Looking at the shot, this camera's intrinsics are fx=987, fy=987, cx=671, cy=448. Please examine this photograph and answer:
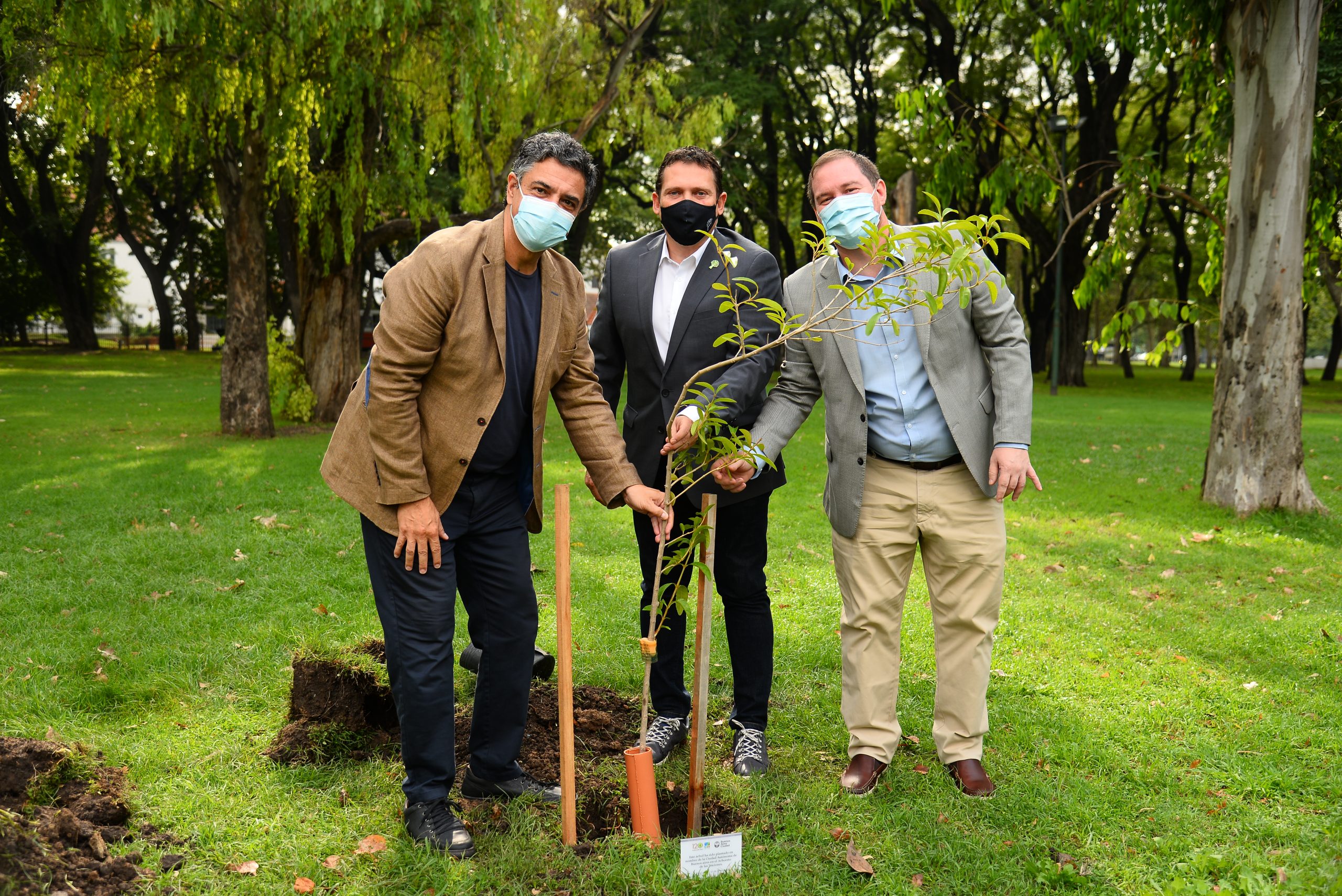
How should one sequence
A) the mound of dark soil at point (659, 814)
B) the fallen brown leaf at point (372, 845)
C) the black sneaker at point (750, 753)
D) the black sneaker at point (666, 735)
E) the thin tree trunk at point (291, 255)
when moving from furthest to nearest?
the thin tree trunk at point (291, 255) < the black sneaker at point (666, 735) < the black sneaker at point (750, 753) < the mound of dark soil at point (659, 814) < the fallen brown leaf at point (372, 845)

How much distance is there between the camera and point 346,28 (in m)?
10.5

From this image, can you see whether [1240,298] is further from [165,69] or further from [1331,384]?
[1331,384]

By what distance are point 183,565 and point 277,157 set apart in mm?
7360

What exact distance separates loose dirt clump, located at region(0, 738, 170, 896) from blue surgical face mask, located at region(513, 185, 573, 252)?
2.20 m

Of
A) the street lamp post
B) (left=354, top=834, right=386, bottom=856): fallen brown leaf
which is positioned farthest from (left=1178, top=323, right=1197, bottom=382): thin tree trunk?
(left=354, top=834, right=386, bottom=856): fallen brown leaf

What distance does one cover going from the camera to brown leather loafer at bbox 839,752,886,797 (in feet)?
12.0

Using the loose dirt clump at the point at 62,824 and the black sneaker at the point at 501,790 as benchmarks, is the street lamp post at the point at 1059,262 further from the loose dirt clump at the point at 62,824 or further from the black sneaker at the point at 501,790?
the loose dirt clump at the point at 62,824

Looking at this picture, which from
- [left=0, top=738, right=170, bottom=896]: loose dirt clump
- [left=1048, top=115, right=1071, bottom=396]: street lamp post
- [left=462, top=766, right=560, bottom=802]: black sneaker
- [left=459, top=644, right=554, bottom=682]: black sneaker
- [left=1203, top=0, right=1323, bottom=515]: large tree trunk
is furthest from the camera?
[left=1048, top=115, right=1071, bottom=396]: street lamp post

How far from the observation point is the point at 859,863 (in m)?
3.16

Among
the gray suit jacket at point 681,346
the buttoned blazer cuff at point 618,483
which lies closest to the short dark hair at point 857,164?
the gray suit jacket at point 681,346

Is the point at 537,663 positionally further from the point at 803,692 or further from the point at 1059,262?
the point at 1059,262

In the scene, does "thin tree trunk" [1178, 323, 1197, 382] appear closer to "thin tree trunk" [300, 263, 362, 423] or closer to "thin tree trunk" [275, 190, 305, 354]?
"thin tree trunk" [275, 190, 305, 354]

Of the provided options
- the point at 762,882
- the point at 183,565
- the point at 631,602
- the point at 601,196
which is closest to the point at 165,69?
the point at 183,565

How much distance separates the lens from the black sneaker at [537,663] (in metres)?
4.41
